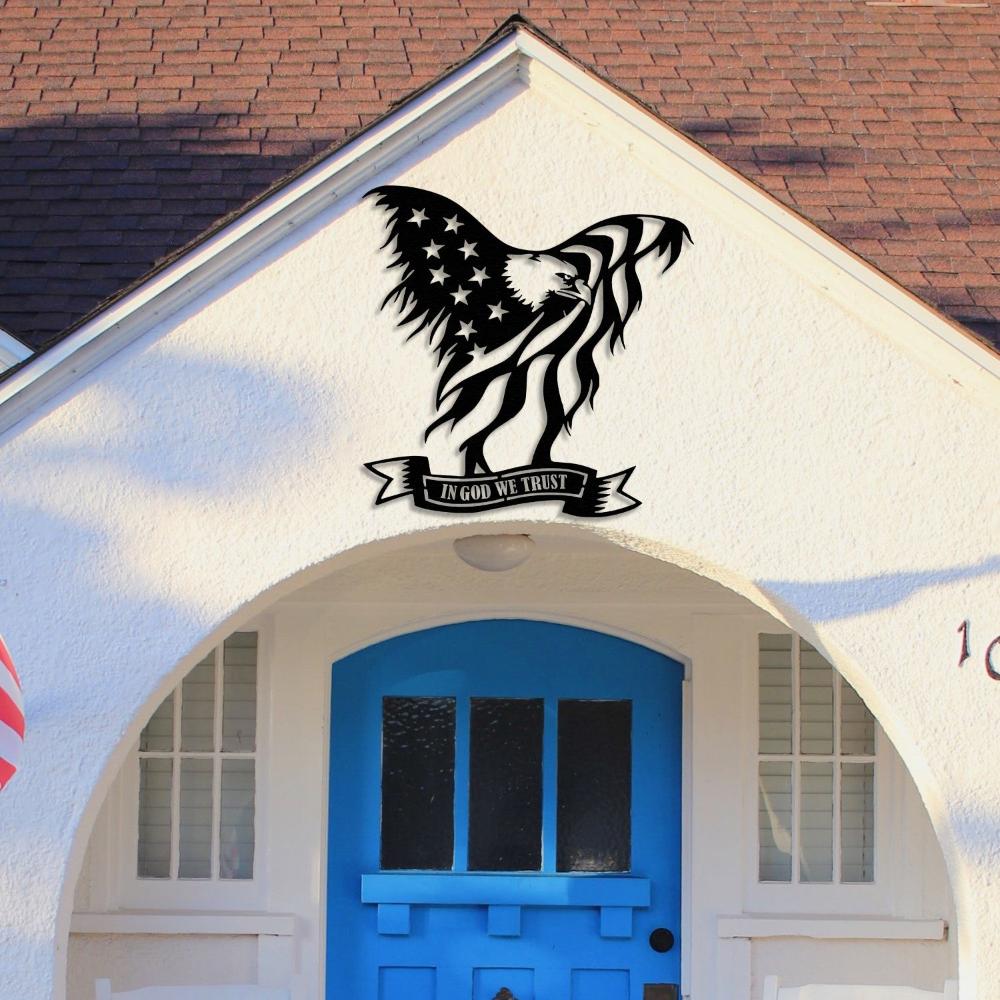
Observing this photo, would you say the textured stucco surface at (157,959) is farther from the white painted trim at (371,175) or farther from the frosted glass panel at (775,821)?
the white painted trim at (371,175)

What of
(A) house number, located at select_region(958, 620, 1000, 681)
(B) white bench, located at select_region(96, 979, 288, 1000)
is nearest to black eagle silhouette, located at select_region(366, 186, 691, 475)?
(A) house number, located at select_region(958, 620, 1000, 681)

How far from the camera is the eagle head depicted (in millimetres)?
6016

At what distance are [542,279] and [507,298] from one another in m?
0.14

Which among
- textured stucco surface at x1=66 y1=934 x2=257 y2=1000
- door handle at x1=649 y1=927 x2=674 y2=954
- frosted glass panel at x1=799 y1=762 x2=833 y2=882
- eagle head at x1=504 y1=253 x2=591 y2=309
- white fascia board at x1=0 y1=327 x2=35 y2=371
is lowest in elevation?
textured stucco surface at x1=66 y1=934 x2=257 y2=1000

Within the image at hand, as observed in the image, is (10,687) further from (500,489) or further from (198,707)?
(198,707)

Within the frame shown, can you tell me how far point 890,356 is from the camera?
19.6 feet

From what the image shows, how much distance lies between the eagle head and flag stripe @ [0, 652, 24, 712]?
219 cm

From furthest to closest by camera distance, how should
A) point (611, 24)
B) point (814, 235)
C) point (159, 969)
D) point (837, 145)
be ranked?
point (611, 24), point (837, 145), point (159, 969), point (814, 235)

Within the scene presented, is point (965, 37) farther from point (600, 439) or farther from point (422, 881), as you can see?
point (422, 881)

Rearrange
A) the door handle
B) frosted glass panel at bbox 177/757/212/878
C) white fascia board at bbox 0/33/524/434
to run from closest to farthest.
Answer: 1. white fascia board at bbox 0/33/524/434
2. the door handle
3. frosted glass panel at bbox 177/757/212/878

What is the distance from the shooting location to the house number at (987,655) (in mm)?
5906

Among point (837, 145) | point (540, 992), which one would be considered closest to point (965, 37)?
point (837, 145)

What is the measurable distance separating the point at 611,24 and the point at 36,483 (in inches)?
194

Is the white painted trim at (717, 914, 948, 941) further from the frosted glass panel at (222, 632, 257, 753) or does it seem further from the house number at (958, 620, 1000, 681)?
the frosted glass panel at (222, 632, 257, 753)
